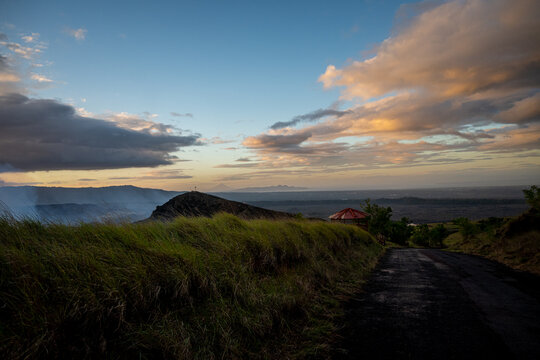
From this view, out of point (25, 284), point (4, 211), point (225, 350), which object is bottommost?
point (225, 350)

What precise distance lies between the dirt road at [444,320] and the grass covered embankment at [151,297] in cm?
61

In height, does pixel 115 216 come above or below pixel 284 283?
above

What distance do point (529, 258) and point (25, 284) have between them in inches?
608

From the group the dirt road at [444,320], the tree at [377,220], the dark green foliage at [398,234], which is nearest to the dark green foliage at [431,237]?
the dark green foliage at [398,234]

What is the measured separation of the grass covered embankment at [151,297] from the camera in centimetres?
292

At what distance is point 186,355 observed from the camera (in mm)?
3160

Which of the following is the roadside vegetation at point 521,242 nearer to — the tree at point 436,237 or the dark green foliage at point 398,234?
the dark green foliage at point 398,234

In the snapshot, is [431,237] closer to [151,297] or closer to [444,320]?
[444,320]

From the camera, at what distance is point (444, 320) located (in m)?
4.84

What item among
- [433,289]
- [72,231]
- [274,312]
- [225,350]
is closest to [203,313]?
[225,350]

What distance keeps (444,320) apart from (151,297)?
490 centimetres

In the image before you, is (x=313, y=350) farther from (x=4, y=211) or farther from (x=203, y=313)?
(x=4, y=211)

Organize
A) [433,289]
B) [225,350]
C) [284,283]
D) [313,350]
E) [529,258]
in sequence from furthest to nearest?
[529,258], [433,289], [284,283], [313,350], [225,350]

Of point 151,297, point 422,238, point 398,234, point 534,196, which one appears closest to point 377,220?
point 398,234
